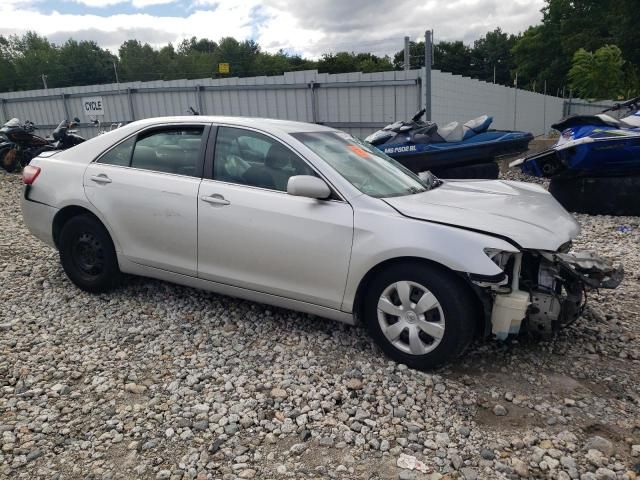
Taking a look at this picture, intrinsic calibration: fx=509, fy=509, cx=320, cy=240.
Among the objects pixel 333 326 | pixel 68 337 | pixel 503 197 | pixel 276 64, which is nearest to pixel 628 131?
pixel 503 197

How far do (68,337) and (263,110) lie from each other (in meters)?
9.31

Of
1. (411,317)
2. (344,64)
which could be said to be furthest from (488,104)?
(344,64)

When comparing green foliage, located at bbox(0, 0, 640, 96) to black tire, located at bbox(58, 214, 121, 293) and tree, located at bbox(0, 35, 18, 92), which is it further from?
black tire, located at bbox(58, 214, 121, 293)

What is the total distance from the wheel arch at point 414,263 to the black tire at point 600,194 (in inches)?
189

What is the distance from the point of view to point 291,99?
38.3 ft

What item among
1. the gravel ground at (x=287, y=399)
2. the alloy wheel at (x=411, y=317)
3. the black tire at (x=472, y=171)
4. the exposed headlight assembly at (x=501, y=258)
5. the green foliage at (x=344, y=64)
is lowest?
the gravel ground at (x=287, y=399)

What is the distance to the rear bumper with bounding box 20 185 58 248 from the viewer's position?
4453 millimetres

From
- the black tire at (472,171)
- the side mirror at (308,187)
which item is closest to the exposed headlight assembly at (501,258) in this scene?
the side mirror at (308,187)

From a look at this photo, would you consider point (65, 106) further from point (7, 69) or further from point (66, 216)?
point (7, 69)

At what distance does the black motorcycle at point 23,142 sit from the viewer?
38.0 ft

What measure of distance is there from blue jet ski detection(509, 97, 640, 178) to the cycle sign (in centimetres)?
1251

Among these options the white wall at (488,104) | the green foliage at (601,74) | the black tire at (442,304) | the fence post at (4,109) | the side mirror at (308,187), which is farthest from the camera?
the green foliage at (601,74)

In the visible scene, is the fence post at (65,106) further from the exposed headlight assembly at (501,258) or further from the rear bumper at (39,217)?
the exposed headlight assembly at (501,258)

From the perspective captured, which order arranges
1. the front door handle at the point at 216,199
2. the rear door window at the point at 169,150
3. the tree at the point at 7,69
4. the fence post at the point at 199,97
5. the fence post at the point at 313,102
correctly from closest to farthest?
the front door handle at the point at 216,199, the rear door window at the point at 169,150, the fence post at the point at 313,102, the fence post at the point at 199,97, the tree at the point at 7,69
